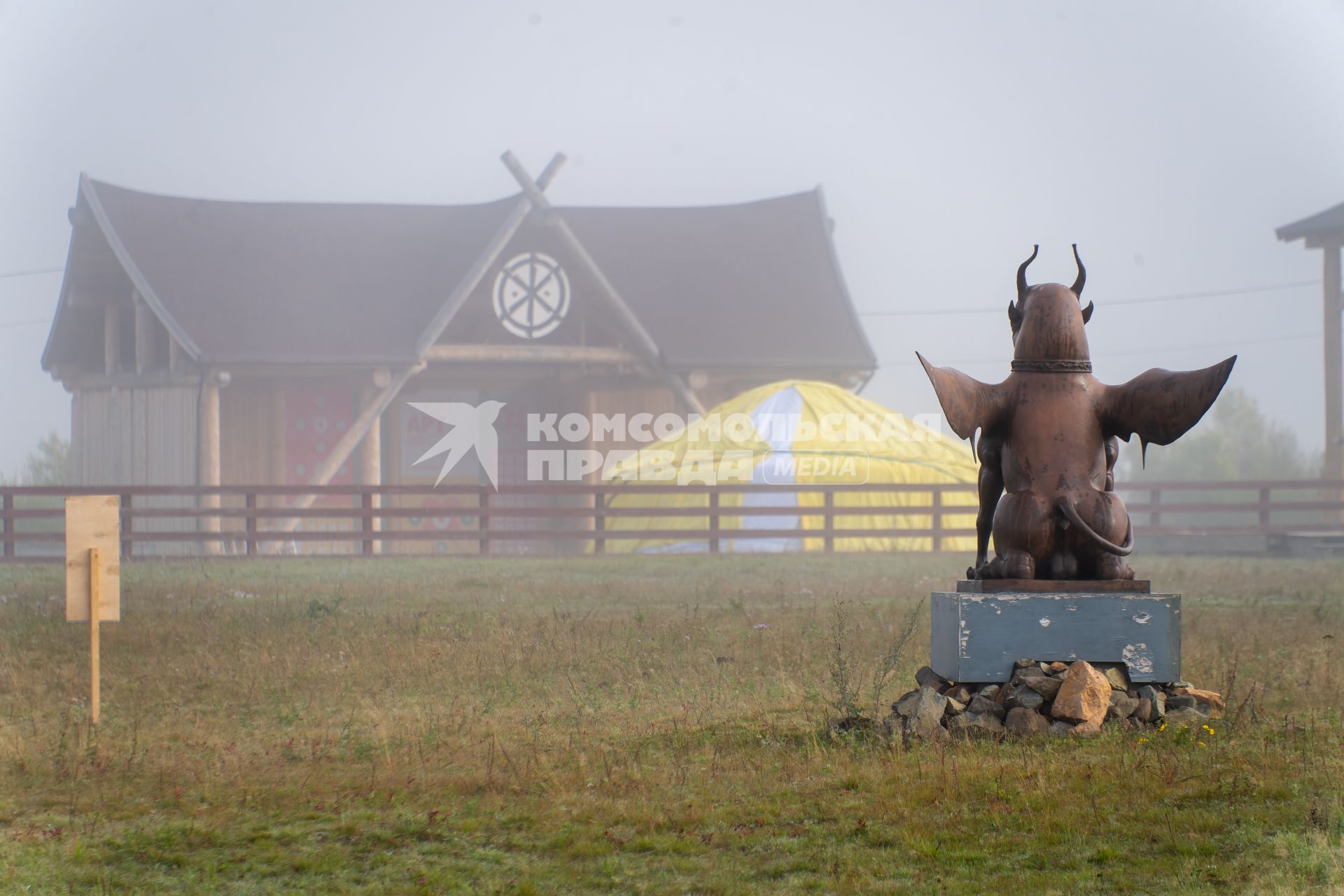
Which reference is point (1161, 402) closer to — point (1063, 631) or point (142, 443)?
point (1063, 631)

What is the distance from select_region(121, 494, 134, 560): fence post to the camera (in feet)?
63.6

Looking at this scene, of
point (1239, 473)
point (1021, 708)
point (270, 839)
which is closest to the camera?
point (270, 839)

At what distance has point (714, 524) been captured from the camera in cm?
2009

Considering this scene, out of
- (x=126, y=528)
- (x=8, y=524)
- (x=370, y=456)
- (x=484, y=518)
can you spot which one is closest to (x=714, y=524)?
(x=484, y=518)

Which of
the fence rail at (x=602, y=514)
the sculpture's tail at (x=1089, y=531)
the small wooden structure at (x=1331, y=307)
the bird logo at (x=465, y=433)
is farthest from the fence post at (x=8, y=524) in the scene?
the small wooden structure at (x=1331, y=307)

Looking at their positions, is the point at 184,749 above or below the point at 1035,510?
below

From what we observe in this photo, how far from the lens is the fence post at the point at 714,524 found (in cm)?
1998

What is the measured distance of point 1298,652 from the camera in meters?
9.12

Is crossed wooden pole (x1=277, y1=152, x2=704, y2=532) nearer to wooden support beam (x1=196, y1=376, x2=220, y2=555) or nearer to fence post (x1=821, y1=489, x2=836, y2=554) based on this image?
wooden support beam (x1=196, y1=376, x2=220, y2=555)

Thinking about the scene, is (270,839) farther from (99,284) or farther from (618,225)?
(618,225)

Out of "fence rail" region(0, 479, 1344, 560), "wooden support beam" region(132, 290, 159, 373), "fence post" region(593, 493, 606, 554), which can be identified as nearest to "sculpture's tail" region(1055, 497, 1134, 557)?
"fence rail" region(0, 479, 1344, 560)

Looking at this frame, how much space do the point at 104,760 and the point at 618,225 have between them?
23851mm

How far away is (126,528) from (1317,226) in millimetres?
19677

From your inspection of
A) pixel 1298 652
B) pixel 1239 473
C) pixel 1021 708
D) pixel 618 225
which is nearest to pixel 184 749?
pixel 1021 708
